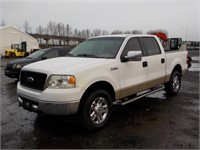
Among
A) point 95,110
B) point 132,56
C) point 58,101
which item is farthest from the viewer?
point 132,56

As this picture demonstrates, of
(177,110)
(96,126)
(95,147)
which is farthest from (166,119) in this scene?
(95,147)

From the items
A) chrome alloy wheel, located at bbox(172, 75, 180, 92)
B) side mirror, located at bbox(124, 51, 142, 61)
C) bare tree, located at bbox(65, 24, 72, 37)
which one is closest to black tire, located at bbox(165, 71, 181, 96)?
chrome alloy wheel, located at bbox(172, 75, 180, 92)

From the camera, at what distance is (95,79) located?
379 cm

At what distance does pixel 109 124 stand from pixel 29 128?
1.67 meters

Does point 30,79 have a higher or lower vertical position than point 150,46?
lower

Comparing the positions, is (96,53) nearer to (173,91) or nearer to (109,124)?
(109,124)

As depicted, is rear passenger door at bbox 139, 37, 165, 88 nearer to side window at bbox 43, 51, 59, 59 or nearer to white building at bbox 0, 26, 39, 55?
side window at bbox 43, 51, 59, 59

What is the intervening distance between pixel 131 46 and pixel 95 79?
1553 mm

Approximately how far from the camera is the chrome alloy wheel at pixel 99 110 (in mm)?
3889

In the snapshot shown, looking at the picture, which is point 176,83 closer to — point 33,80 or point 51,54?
point 33,80

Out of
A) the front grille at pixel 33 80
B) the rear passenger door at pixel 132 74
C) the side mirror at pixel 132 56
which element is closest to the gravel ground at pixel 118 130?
the rear passenger door at pixel 132 74

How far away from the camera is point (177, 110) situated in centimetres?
516

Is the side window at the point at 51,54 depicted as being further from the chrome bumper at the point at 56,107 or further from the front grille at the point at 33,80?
the chrome bumper at the point at 56,107

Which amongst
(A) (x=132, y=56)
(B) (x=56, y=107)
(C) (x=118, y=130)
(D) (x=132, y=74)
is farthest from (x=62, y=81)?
(D) (x=132, y=74)
